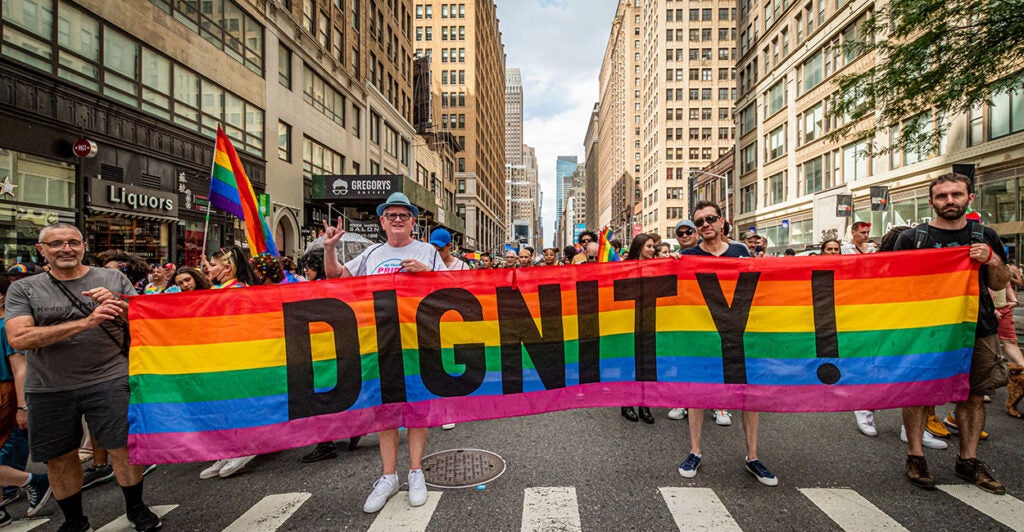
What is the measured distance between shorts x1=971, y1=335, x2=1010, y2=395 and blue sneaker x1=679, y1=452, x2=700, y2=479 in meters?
2.21

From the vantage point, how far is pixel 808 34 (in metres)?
34.2

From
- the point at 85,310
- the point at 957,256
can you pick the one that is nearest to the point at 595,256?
the point at 957,256

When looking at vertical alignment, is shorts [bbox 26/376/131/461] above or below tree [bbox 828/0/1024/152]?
below

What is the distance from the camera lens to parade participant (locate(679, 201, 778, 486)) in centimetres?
378

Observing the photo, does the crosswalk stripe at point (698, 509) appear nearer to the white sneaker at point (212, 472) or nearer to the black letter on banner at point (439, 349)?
the black letter on banner at point (439, 349)

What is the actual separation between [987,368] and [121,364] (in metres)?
6.43

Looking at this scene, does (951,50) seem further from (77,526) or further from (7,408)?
(7,408)

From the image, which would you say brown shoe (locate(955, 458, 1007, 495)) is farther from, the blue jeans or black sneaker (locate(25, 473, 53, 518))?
the blue jeans

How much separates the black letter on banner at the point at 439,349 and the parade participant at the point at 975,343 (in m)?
3.42

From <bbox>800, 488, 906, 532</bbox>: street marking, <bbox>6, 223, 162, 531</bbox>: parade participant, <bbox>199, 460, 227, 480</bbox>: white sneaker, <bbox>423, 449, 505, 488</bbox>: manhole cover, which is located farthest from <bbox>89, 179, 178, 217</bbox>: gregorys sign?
<bbox>800, 488, 906, 532</bbox>: street marking

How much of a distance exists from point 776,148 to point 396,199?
4267cm

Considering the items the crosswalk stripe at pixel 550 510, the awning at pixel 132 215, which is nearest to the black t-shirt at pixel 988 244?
the crosswalk stripe at pixel 550 510

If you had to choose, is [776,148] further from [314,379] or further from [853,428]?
[314,379]

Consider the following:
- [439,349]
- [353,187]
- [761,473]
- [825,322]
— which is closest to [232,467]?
[439,349]
